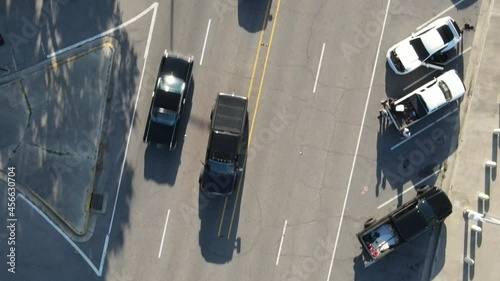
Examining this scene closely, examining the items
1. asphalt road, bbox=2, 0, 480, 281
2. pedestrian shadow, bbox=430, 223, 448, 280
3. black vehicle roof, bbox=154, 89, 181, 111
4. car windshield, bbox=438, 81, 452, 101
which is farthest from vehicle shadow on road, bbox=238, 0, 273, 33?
pedestrian shadow, bbox=430, 223, 448, 280

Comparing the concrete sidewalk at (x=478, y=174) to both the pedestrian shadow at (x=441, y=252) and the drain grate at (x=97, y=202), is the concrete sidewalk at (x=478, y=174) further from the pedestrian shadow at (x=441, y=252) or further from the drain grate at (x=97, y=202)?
the drain grate at (x=97, y=202)

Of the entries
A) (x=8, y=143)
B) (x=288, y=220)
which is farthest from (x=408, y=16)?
(x=8, y=143)

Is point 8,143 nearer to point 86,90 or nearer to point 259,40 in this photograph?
point 86,90

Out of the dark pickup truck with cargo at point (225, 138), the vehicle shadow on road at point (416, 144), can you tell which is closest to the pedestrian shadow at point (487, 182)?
the vehicle shadow on road at point (416, 144)

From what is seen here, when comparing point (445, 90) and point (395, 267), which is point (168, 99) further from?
point (395, 267)

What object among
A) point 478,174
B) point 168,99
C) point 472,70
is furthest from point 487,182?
point 168,99

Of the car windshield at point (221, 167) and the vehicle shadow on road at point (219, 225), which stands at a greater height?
the car windshield at point (221, 167)

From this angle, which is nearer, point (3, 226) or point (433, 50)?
point (433, 50)
